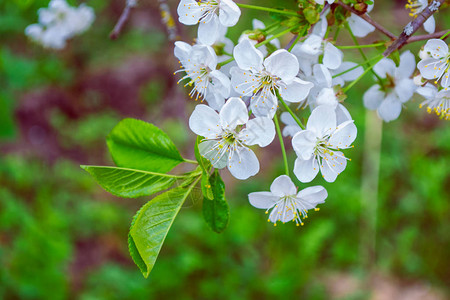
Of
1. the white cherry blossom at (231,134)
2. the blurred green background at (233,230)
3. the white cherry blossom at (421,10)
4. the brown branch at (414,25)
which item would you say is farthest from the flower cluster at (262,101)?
the blurred green background at (233,230)

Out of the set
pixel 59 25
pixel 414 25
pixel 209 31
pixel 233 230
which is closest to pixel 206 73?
pixel 209 31

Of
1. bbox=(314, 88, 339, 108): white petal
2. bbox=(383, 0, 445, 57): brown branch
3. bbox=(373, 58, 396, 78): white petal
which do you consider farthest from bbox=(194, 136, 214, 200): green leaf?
bbox=(373, 58, 396, 78): white petal

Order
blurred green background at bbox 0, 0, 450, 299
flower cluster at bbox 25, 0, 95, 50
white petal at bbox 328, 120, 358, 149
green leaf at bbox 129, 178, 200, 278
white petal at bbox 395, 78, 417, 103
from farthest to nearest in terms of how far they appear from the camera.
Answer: blurred green background at bbox 0, 0, 450, 299, flower cluster at bbox 25, 0, 95, 50, white petal at bbox 395, 78, 417, 103, white petal at bbox 328, 120, 358, 149, green leaf at bbox 129, 178, 200, 278

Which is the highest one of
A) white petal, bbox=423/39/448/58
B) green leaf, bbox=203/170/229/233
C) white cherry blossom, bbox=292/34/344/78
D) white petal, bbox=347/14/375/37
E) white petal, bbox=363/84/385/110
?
white petal, bbox=347/14/375/37

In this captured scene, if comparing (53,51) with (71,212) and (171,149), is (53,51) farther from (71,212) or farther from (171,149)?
(171,149)

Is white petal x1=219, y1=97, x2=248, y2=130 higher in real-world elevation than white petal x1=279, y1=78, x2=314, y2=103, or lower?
lower

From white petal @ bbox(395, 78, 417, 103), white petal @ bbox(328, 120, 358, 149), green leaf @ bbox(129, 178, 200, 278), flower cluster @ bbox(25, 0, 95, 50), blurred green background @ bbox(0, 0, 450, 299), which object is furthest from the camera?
blurred green background @ bbox(0, 0, 450, 299)

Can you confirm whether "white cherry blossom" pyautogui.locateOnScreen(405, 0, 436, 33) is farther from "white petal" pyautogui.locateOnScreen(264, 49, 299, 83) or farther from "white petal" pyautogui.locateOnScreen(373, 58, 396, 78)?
→ "white petal" pyautogui.locateOnScreen(264, 49, 299, 83)
